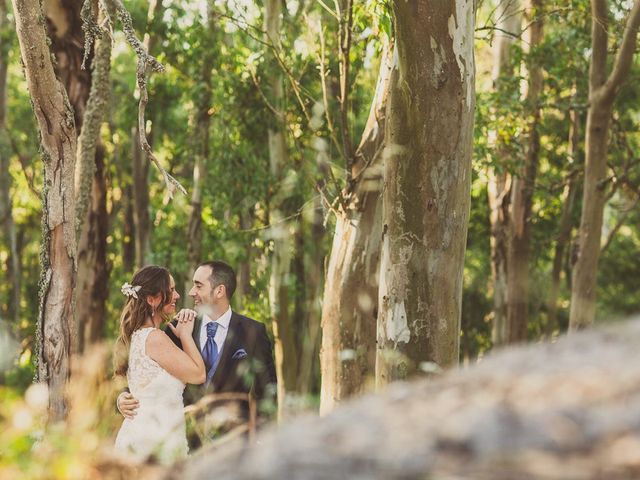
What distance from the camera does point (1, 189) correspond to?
86.7ft

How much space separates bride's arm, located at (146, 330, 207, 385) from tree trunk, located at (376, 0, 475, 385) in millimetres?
1187

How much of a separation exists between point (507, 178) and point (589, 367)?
1577 centimetres

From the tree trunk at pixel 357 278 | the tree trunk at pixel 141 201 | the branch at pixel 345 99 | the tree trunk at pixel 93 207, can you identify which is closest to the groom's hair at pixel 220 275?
the tree trunk at pixel 357 278

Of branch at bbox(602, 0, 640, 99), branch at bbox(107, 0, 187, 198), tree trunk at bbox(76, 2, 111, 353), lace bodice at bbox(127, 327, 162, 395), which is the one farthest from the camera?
branch at bbox(602, 0, 640, 99)

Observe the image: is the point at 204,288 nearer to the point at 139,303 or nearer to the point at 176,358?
the point at 139,303

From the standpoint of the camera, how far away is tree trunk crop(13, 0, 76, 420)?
631 cm

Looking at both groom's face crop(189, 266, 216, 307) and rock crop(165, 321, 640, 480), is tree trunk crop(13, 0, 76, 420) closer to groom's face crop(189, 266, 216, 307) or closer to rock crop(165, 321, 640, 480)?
groom's face crop(189, 266, 216, 307)

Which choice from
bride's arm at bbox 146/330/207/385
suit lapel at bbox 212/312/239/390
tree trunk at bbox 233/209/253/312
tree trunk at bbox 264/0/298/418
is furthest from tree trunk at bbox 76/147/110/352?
bride's arm at bbox 146/330/207/385

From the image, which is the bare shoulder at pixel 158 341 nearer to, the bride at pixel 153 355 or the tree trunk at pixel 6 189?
the bride at pixel 153 355

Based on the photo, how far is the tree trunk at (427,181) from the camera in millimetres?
6035

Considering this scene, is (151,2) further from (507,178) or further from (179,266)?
(507,178)

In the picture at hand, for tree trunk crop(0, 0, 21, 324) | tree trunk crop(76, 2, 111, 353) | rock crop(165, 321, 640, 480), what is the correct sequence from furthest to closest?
tree trunk crop(0, 0, 21, 324) < tree trunk crop(76, 2, 111, 353) < rock crop(165, 321, 640, 480)

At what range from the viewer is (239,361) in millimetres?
6445

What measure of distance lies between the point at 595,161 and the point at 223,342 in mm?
7743
